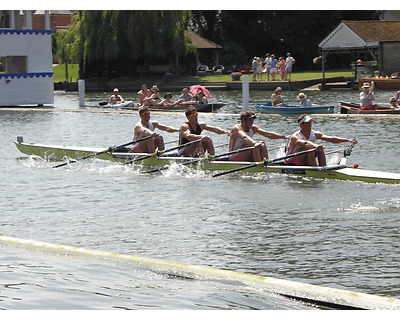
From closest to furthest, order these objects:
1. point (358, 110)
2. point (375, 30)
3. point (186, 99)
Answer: point (358, 110), point (186, 99), point (375, 30)

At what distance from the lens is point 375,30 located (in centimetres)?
5600

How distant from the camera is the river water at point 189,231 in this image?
9875 millimetres

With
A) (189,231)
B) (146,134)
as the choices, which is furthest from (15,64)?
(189,231)

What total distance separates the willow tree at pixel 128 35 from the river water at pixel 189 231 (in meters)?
34.1

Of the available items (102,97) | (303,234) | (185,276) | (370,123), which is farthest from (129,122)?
(185,276)

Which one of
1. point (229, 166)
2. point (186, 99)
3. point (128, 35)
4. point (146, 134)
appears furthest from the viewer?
point (128, 35)

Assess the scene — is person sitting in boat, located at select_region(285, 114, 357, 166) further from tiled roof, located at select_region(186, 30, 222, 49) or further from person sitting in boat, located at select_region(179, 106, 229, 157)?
tiled roof, located at select_region(186, 30, 222, 49)

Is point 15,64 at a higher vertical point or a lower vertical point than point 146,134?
higher

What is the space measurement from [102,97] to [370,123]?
25.2 metres

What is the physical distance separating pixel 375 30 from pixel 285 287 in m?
48.8

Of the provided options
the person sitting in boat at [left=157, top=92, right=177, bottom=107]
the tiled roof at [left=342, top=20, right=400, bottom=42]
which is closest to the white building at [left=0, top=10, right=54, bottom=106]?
the person sitting in boat at [left=157, top=92, right=177, bottom=107]

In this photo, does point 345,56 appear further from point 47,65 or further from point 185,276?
point 185,276

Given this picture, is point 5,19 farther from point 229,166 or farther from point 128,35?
point 229,166

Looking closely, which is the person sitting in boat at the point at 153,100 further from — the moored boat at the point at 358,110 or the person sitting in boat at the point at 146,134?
the person sitting in boat at the point at 146,134
